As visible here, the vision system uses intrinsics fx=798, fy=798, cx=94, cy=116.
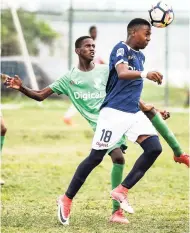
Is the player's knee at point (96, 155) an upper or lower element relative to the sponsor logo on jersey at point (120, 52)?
lower

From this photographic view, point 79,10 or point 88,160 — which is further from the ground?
point 88,160

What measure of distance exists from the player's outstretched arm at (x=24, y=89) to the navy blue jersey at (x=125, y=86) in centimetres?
72

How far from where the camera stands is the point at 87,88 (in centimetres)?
746

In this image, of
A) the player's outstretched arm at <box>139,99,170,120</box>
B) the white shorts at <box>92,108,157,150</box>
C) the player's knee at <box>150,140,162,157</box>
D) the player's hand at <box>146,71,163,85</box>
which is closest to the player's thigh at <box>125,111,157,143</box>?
the white shorts at <box>92,108,157,150</box>

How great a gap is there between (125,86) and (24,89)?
3.36 ft

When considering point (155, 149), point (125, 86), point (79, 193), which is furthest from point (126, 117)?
point (79, 193)

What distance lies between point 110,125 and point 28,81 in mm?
14971

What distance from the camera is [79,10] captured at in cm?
2309

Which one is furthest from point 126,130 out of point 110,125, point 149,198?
point 149,198

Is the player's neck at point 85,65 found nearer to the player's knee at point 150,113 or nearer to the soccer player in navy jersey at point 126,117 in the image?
the soccer player in navy jersey at point 126,117

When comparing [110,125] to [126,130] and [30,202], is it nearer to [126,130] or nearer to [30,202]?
[126,130]

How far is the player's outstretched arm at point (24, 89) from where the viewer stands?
285 inches

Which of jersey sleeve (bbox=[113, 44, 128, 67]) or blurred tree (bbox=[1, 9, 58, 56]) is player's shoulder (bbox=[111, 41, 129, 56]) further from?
blurred tree (bbox=[1, 9, 58, 56])

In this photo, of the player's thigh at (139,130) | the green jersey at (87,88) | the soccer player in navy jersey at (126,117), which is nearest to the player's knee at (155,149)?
the soccer player in navy jersey at (126,117)
